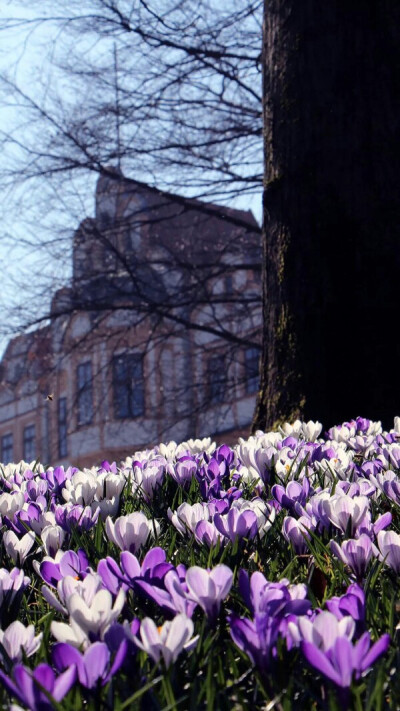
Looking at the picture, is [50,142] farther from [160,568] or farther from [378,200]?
[160,568]

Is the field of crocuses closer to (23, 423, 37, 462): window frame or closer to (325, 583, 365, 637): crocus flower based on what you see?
(325, 583, 365, 637): crocus flower

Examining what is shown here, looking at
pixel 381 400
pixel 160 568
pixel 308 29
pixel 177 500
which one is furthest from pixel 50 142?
pixel 160 568

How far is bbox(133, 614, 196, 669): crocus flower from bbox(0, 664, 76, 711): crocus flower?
14cm

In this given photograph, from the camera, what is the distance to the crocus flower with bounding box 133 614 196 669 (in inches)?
48.1

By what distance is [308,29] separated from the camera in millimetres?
6020

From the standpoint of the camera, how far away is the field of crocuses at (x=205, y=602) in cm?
117

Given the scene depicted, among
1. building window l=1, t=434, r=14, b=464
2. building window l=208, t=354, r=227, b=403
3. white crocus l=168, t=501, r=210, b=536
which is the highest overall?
building window l=208, t=354, r=227, b=403

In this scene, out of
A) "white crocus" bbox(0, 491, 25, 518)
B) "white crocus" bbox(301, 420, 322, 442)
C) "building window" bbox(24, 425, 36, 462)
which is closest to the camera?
"white crocus" bbox(0, 491, 25, 518)

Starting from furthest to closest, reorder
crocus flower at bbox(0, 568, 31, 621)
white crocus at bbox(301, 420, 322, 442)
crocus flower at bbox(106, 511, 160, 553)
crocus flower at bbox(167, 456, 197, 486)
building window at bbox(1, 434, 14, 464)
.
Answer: building window at bbox(1, 434, 14, 464)
white crocus at bbox(301, 420, 322, 442)
crocus flower at bbox(167, 456, 197, 486)
crocus flower at bbox(106, 511, 160, 553)
crocus flower at bbox(0, 568, 31, 621)

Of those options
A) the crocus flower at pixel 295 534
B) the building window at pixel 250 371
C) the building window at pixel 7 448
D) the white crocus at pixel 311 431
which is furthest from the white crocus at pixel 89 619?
the building window at pixel 7 448

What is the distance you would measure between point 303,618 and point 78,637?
1.14 ft

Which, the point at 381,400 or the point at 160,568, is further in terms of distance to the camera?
the point at 381,400

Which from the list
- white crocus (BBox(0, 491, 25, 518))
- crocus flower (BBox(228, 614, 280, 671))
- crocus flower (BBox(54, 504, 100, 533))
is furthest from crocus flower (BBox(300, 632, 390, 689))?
white crocus (BBox(0, 491, 25, 518))

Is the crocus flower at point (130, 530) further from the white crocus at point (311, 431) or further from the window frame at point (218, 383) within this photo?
the window frame at point (218, 383)
